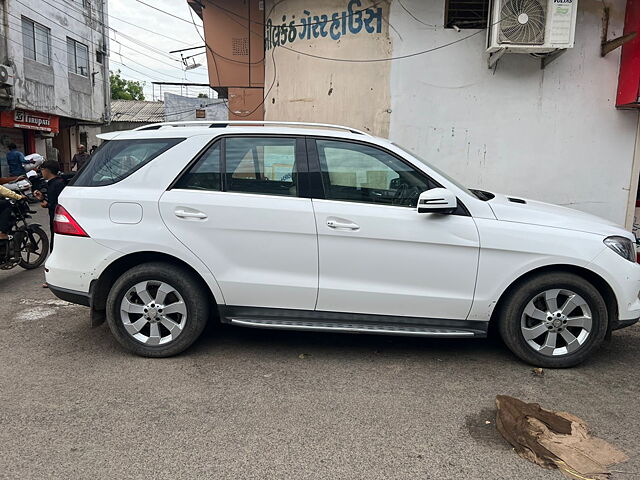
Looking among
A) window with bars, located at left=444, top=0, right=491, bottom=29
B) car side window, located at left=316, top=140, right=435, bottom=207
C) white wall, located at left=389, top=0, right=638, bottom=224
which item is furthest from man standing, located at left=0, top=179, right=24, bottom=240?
window with bars, located at left=444, top=0, right=491, bottom=29

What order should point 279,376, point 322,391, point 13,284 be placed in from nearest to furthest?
point 322,391, point 279,376, point 13,284

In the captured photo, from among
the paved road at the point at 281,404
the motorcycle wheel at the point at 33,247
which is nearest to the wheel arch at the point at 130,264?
the paved road at the point at 281,404

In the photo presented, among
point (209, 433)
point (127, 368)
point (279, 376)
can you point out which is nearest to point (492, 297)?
point (279, 376)

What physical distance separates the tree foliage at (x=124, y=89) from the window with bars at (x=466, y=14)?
1968 inches

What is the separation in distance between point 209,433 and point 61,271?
1979mm

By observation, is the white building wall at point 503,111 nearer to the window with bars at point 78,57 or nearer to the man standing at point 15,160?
the man standing at point 15,160

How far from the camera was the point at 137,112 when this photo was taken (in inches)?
1400

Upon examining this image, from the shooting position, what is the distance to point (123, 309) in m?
4.05

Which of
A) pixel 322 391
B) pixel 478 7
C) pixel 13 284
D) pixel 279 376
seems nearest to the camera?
pixel 322 391

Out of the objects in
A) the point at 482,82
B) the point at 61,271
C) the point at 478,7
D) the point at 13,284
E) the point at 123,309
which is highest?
the point at 478,7

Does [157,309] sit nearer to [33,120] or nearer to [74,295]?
[74,295]

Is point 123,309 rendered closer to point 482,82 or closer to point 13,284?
point 13,284

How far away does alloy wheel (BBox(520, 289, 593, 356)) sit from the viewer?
3.88 m

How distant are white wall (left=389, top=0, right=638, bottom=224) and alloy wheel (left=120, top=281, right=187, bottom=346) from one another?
16.5 feet
